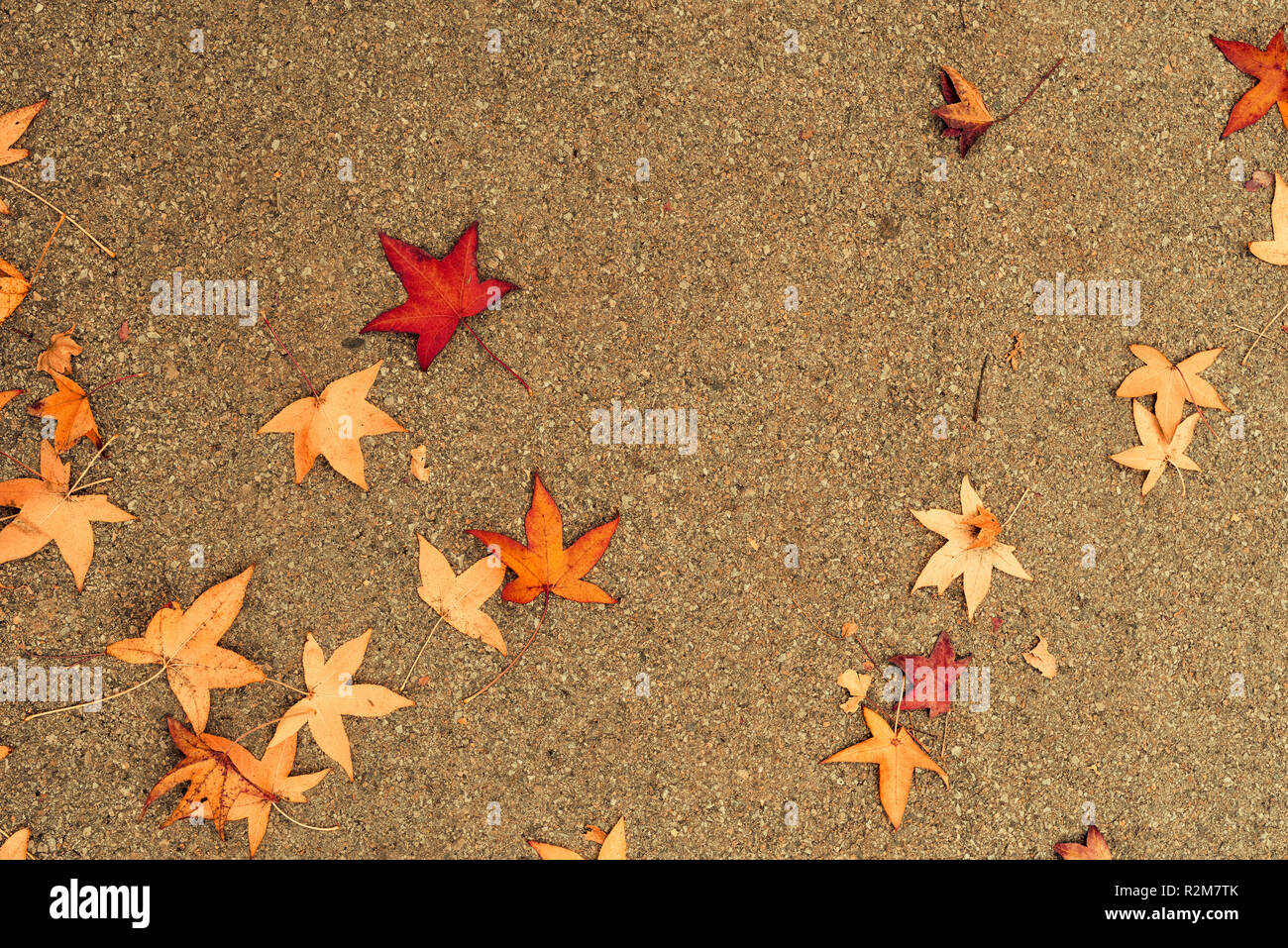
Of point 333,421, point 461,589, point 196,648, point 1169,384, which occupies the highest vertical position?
point 1169,384

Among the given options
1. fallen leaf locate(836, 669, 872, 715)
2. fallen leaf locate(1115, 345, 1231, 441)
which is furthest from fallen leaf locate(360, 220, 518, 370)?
fallen leaf locate(1115, 345, 1231, 441)

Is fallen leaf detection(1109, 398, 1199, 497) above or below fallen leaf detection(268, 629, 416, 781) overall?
above

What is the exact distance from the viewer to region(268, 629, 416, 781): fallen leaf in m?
2.05

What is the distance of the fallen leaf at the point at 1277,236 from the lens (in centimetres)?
218

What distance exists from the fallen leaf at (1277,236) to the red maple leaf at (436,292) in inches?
88.6

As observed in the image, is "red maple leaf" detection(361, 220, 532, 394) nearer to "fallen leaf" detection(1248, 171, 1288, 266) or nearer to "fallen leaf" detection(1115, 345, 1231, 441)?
"fallen leaf" detection(1115, 345, 1231, 441)

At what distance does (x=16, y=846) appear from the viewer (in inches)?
79.7

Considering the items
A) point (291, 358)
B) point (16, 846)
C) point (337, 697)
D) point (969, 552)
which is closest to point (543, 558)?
point (337, 697)

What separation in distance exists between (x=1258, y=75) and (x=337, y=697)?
10.8 feet

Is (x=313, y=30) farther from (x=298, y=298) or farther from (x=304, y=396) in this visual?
(x=304, y=396)

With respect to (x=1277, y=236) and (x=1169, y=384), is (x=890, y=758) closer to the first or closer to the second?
(x=1169, y=384)

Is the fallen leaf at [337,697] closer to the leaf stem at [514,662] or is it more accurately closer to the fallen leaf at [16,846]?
the leaf stem at [514,662]

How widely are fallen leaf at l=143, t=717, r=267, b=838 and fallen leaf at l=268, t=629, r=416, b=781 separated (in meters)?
0.16
